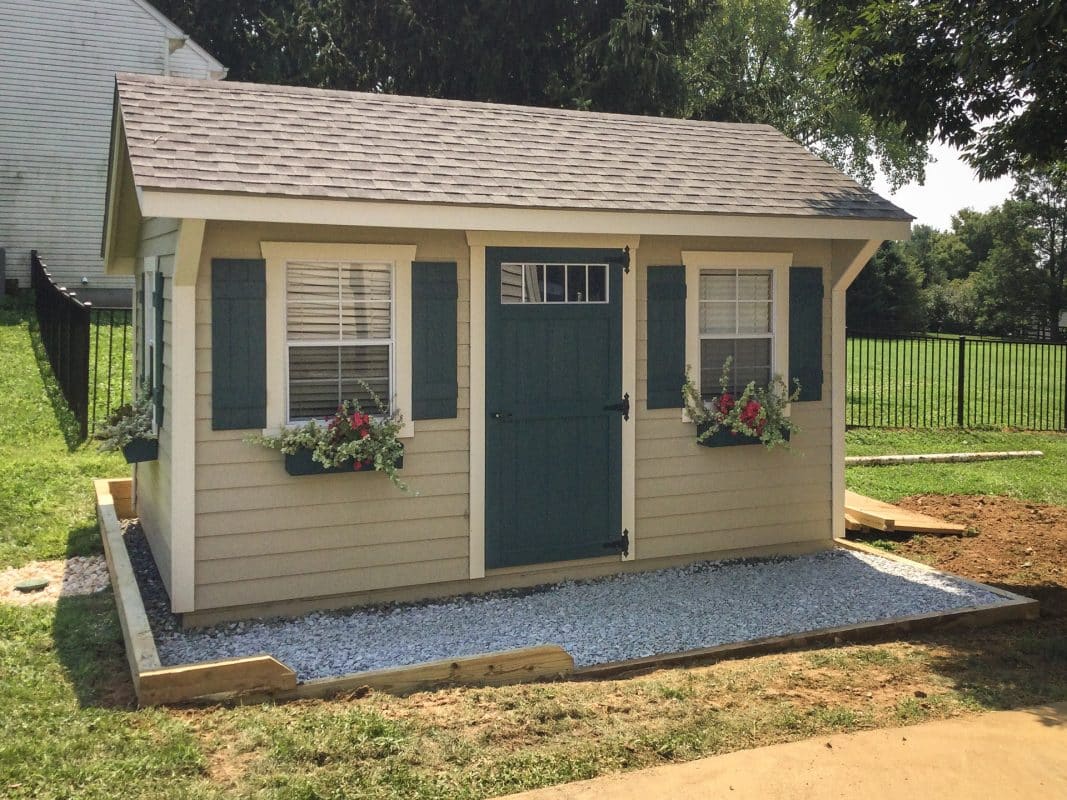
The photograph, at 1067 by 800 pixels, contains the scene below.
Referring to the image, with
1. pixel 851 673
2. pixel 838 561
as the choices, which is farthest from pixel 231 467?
pixel 838 561

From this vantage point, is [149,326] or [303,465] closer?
[303,465]

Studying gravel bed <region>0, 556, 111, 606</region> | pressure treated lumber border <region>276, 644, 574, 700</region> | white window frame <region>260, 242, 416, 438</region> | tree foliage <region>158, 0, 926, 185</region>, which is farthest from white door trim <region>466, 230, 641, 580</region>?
tree foliage <region>158, 0, 926, 185</region>

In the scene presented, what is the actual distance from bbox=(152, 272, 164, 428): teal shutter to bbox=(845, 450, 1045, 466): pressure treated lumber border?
8.52 meters

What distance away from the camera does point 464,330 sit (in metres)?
7.17

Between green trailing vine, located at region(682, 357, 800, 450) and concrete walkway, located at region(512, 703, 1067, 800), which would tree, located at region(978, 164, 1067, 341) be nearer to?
green trailing vine, located at region(682, 357, 800, 450)

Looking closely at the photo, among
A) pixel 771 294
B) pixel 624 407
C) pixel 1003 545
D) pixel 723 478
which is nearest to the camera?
pixel 624 407

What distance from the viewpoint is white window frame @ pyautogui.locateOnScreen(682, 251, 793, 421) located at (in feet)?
25.7

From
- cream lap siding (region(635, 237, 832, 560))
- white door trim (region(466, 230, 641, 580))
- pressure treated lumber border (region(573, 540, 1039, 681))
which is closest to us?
pressure treated lumber border (region(573, 540, 1039, 681))

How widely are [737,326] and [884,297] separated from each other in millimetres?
30148

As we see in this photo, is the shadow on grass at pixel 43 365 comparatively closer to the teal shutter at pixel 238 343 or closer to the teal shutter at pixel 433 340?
the teal shutter at pixel 238 343

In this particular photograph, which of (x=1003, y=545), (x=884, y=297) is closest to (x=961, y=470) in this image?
(x=1003, y=545)

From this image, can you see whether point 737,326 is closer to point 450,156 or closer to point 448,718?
point 450,156

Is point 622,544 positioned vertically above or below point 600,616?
above

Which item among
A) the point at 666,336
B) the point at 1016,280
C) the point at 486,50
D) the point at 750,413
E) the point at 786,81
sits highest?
the point at 786,81
